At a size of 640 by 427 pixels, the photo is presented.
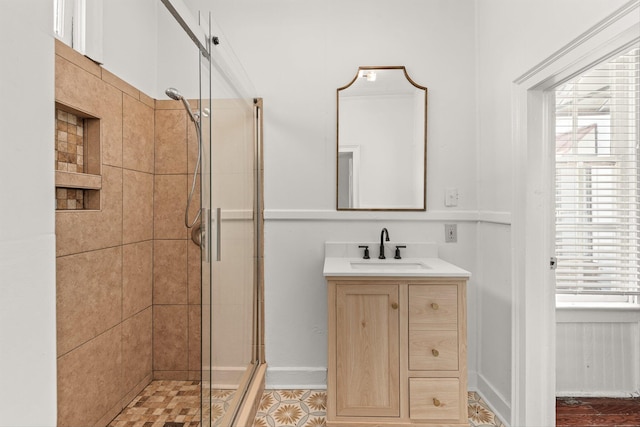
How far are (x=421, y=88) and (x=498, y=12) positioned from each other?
A: 0.55 meters

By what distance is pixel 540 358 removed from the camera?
1796mm

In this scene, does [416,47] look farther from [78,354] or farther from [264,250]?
[78,354]

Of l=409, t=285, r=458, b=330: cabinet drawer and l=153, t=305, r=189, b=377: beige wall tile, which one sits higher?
l=409, t=285, r=458, b=330: cabinet drawer

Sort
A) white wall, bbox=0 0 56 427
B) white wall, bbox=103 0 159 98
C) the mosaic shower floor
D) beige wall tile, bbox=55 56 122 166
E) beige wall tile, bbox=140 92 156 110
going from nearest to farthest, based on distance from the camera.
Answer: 1. white wall, bbox=0 0 56 427
2. beige wall tile, bbox=55 56 122 166
3. white wall, bbox=103 0 159 98
4. the mosaic shower floor
5. beige wall tile, bbox=140 92 156 110

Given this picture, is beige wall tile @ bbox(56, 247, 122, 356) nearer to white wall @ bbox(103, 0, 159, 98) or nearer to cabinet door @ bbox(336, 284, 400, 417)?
white wall @ bbox(103, 0, 159, 98)

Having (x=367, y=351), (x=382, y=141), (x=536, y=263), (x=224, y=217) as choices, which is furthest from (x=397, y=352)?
(x=382, y=141)

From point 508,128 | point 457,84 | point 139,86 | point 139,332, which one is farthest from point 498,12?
point 139,332

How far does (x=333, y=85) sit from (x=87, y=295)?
177 cm

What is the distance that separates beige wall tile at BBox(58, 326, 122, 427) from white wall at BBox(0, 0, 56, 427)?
154cm

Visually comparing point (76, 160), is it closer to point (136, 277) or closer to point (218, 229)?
point (136, 277)

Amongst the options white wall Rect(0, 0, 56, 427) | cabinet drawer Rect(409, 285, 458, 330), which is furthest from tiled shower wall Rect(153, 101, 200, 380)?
white wall Rect(0, 0, 56, 427)

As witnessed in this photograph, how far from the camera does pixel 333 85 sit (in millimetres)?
2332

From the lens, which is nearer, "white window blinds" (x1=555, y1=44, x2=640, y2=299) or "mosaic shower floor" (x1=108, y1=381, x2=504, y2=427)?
"mosaic shower floor" (x1=108, y1=381, x2=504, y2=427)

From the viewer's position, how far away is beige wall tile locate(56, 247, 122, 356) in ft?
5.24
